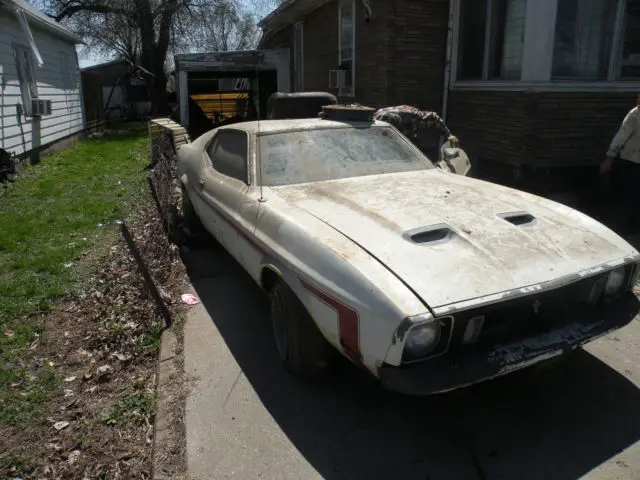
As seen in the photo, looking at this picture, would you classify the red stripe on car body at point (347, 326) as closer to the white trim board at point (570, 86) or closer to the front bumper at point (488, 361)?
the front bumper at point (488, 361)

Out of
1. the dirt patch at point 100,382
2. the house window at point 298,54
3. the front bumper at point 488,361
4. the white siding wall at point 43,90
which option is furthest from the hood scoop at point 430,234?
the house window at point 298,54

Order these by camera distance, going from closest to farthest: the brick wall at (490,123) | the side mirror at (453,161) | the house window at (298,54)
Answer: the side mirror at (453,161), the brick wall at (490,123), the house window at (298,54)

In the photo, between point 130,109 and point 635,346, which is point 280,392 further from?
point 130,109

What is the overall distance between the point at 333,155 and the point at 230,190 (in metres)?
0.84

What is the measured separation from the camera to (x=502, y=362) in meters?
2.46

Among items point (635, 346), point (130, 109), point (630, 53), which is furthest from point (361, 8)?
point (130, 109)

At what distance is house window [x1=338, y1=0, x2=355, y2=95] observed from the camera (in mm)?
9903

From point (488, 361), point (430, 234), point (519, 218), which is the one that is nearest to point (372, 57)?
point (519, 218)

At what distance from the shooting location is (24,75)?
434 inches

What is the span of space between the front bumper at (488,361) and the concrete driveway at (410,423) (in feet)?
1.50

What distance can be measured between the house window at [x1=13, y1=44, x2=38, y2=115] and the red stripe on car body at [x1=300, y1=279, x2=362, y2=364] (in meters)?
10.6

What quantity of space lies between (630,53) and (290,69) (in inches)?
396

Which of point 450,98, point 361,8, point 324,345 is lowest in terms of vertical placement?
point 324,345

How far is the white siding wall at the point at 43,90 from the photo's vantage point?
9.66 meters
